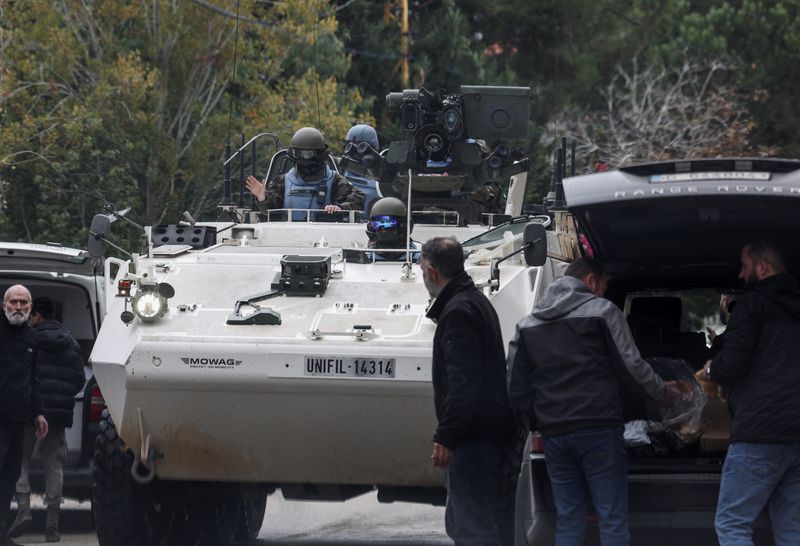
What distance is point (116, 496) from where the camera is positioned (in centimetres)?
984

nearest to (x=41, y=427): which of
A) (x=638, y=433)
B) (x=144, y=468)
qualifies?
(x=144, y=468)

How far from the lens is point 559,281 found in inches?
317

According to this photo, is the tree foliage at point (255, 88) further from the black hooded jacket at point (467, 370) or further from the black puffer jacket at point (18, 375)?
the black hooded jacket at point (467, 370)

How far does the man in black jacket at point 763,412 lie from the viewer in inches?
297

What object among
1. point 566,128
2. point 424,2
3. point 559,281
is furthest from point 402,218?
point 424,2

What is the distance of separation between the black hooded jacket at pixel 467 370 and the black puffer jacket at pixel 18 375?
411 centimetres

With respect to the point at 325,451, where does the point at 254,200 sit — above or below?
above

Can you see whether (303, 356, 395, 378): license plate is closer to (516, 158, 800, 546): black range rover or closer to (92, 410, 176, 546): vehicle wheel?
(516, 158, 800, 546): black range rover

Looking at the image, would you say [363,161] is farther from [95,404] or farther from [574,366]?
[574,366]

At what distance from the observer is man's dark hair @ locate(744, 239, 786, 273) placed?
7.79 meters

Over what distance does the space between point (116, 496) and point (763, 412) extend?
389 centimetres

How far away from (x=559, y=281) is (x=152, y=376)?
2.45m

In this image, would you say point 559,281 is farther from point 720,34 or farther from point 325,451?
point 720,34

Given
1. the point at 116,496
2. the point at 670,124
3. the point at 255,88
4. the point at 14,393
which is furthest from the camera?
the point at 670,124
